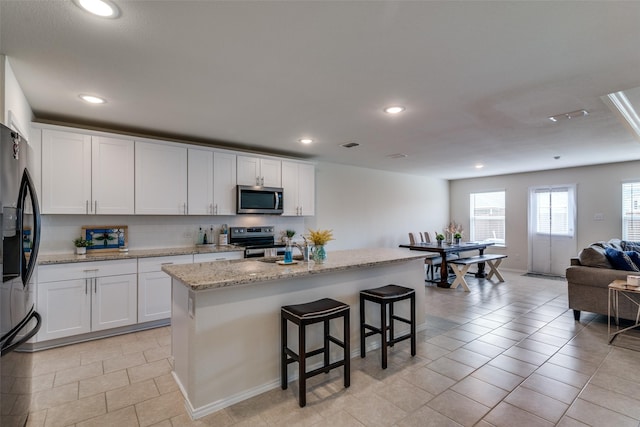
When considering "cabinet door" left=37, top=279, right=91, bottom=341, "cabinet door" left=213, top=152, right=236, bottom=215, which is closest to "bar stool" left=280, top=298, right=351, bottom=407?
"cabinet door" left=37, top=279, right=91, bottom=341

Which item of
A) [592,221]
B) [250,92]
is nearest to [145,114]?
[250,92]

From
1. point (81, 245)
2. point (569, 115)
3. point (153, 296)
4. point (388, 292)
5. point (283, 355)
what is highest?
point (569, 115)

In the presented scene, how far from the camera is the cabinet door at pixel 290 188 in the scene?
506 centimetres

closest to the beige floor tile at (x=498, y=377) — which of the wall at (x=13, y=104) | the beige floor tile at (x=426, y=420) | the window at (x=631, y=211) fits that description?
the beige floor tile at (x=426, y=420)

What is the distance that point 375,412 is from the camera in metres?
2.09

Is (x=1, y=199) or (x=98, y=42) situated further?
(x=98, y=42)

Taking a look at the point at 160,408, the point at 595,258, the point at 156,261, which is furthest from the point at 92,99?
the point at 595,258

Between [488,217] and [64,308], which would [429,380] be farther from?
[488,217]

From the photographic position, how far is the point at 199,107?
9.93 ft

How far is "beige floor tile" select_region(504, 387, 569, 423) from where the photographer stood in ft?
6.81

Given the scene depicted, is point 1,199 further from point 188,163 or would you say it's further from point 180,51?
point 188,163

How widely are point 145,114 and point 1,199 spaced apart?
198 cm

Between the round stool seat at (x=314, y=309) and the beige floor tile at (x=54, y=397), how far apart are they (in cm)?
170

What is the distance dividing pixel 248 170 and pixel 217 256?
1362mm
